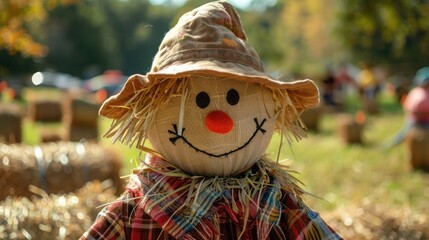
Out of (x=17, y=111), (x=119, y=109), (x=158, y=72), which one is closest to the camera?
(x=158, y=72)

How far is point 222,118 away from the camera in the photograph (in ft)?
8.84

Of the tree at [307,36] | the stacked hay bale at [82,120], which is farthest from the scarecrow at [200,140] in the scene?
the tree at [307,36]

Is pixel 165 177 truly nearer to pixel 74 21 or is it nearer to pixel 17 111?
pixel 17 111

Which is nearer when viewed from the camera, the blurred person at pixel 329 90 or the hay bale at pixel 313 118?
the hay bale at pixel 313 118

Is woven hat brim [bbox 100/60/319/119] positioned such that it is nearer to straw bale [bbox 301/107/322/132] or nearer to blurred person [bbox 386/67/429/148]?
blurred person [bbox 386/67/429/148]

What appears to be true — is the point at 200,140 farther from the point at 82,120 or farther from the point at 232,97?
the point at 82,120

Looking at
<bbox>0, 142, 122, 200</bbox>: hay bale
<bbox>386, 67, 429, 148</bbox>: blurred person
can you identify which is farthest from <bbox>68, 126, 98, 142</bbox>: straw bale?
<bbox>0, 142, 122, 200</bbox>: hay bale

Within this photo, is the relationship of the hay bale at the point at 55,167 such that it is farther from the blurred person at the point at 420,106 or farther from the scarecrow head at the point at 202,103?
the blurred person at the point at 420,106

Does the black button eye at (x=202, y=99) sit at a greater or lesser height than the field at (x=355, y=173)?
greater

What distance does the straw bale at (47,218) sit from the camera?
3.58 meters

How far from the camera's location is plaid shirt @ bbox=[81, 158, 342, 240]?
2.69 m

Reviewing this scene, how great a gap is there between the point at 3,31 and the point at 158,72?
864 centimetres

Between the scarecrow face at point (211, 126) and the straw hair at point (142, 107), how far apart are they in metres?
0.03

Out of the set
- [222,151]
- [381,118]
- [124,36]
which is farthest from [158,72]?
[124,36]
